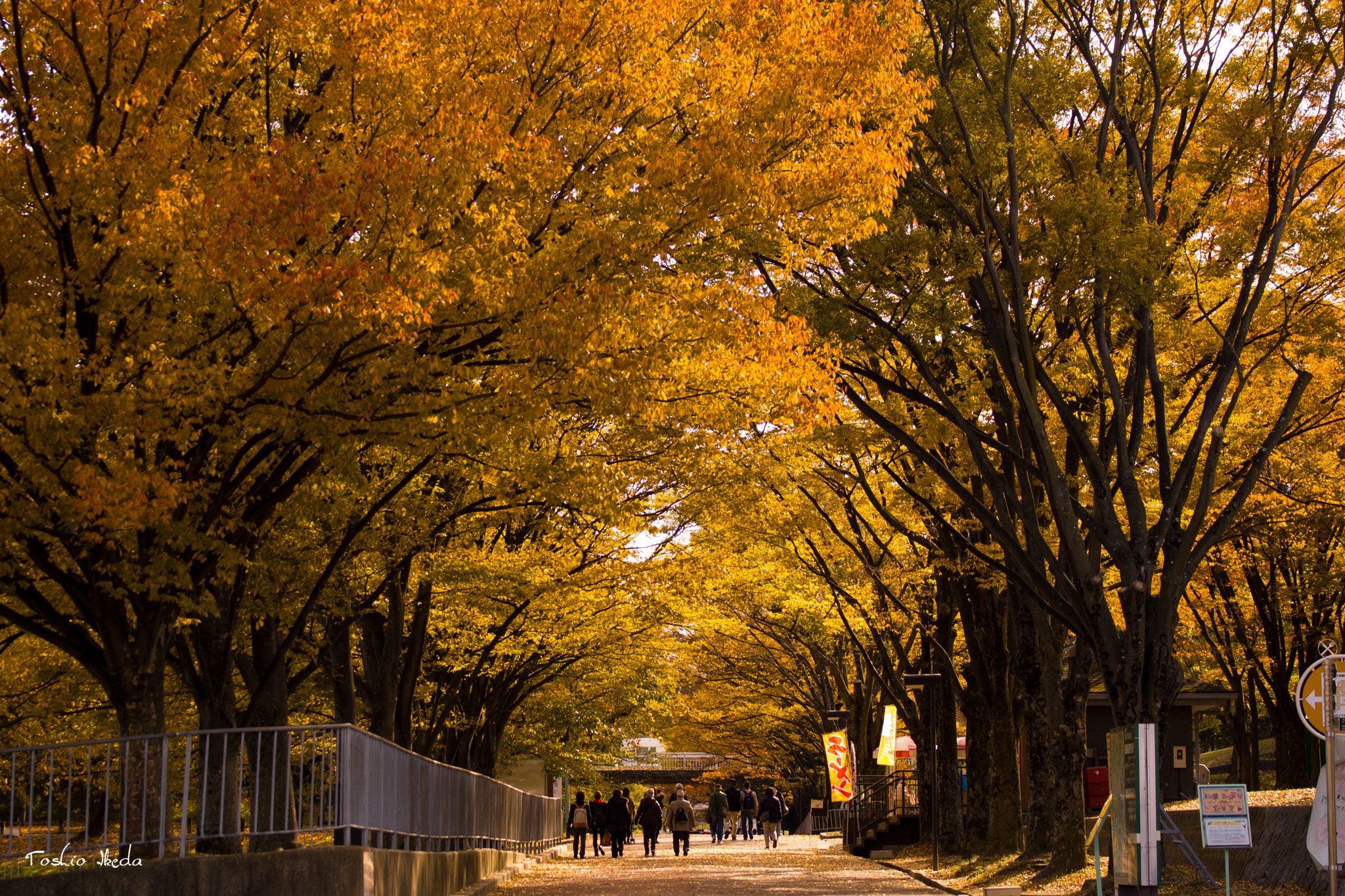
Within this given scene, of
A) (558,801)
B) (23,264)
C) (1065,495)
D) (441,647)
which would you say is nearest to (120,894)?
(23,264)

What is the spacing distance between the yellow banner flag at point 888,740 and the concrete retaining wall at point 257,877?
15.3m

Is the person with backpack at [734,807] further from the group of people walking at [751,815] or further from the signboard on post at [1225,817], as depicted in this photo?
the signboard on post at [1225,817]

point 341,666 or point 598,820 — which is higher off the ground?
point 341,666

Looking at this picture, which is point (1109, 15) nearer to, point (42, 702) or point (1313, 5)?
point (1313, 5)

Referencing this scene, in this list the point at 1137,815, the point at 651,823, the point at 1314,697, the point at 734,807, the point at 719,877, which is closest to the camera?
the point at 1314,697

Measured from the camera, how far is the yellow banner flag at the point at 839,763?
1087 inches

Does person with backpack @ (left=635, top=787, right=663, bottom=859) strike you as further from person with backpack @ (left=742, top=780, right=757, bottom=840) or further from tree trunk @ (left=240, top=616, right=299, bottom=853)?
tree trunk @ (left=240, top=616, right=299, bottom=853)

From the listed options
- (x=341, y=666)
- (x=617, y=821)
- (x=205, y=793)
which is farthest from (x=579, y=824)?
(x=205, y=793)

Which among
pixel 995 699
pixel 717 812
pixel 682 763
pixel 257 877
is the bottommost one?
pixel 682 763

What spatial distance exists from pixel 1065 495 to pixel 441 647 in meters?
13.0

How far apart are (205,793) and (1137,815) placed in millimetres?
7074

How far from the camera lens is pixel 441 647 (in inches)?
876

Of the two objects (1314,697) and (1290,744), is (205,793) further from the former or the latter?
(1290,744)

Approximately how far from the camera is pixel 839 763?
27.9 metres
